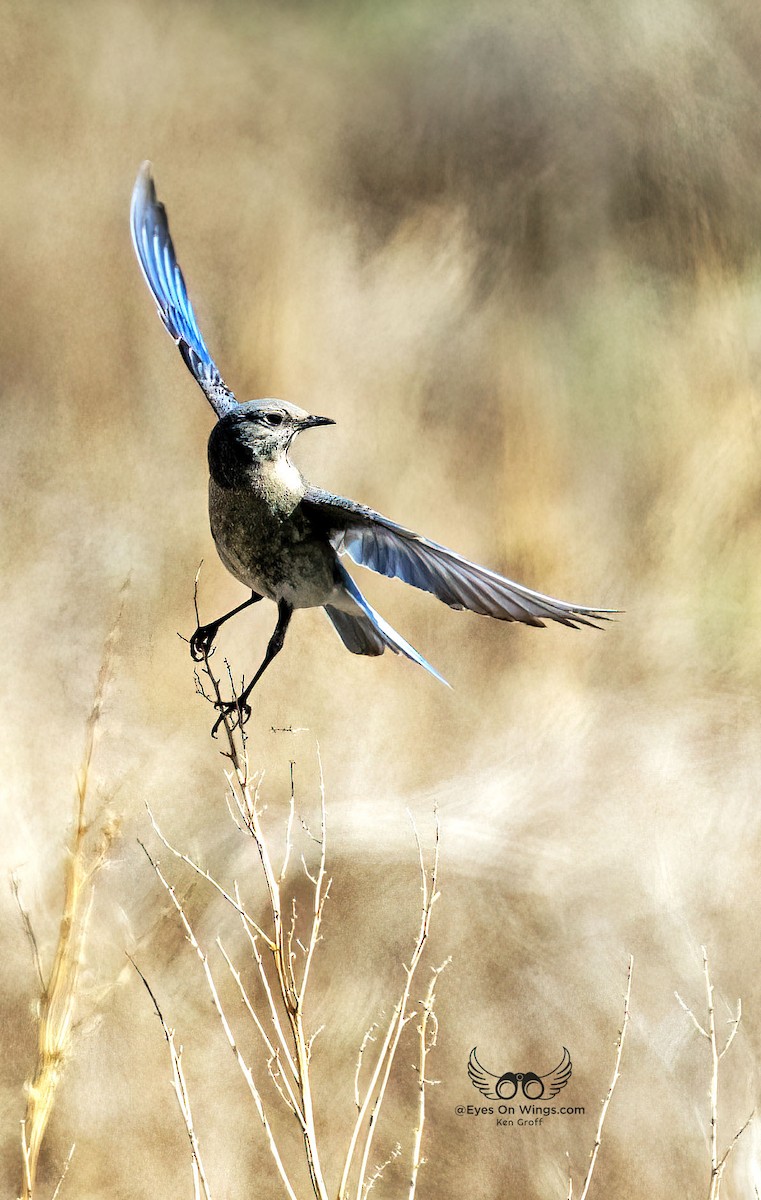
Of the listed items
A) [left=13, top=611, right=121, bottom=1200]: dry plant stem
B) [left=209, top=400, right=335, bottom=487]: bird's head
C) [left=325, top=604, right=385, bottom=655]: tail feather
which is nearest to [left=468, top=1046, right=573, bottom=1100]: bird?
[left=13, top=611, right=121, bottom=1200]: dry plant stem

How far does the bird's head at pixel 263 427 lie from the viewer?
830 mm

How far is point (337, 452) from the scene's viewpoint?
7.20ft

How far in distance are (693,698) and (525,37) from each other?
1.34 metres

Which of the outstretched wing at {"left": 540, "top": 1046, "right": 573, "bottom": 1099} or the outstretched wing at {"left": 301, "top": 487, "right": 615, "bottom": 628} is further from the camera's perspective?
the outstretched wing at {"left": 540, "top": 1046, "right": 573, "bottom": 1099}

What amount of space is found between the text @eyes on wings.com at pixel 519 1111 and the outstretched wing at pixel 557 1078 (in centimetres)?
3

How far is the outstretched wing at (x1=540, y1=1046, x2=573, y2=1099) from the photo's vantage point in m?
2.05

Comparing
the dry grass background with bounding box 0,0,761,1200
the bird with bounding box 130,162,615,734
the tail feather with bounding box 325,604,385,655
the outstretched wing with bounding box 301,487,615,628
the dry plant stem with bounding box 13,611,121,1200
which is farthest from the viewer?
the dry grass background with bounding box 0,0,761,1200

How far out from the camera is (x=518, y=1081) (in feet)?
6.72

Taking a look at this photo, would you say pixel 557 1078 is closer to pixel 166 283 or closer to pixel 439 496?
pixel 439 496

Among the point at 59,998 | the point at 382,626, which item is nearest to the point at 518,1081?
the point at 59,998

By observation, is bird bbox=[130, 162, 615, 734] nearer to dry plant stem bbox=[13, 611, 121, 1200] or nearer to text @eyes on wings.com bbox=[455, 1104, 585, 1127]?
dry plant stem bbox=[13, 611, 121, 1200]

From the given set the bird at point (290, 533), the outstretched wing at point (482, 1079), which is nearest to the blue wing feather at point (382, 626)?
the bird at point (290, 533)

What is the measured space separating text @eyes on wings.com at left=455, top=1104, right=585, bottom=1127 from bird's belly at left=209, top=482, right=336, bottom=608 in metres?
1.50

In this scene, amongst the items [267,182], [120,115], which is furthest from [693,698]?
[120,115]
